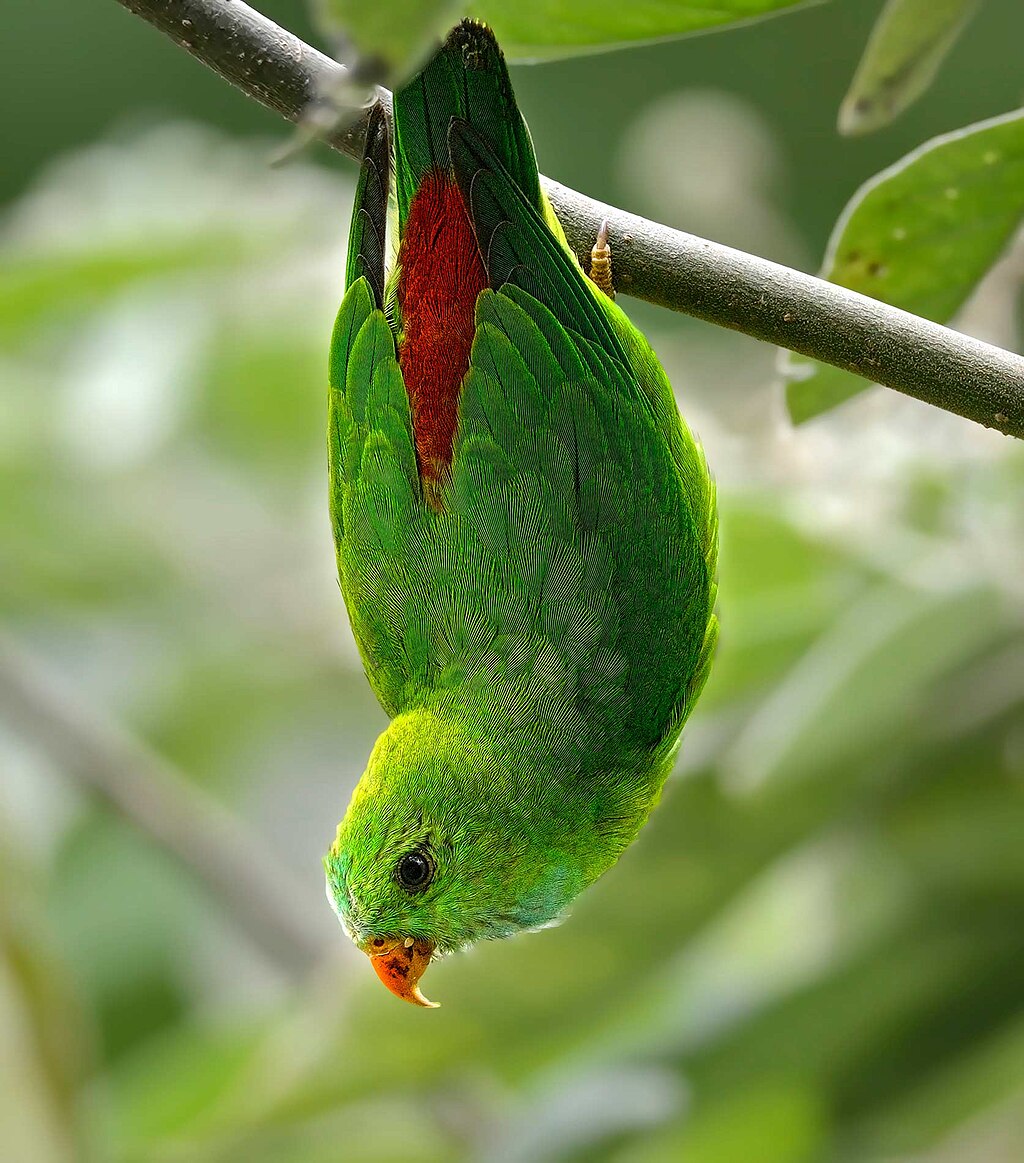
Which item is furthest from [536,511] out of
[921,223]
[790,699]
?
[790,699]

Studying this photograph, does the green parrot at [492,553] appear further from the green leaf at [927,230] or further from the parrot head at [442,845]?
the green leaf at [927,230]

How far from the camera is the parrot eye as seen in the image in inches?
86.4

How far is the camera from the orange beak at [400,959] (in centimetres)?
225

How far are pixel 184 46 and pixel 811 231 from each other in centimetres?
446

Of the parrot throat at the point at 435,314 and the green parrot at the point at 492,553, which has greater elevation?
the parrot throat at the point at 435,314

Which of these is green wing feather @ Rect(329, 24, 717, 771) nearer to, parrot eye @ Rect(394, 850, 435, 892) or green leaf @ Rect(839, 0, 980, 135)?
parrot eye @ Rect(394, 850, 435, 892)

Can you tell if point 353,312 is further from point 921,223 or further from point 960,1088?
point 960,1088

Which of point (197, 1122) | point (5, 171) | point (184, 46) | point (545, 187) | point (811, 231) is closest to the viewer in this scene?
point (184, 46)

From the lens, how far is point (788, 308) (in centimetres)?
161

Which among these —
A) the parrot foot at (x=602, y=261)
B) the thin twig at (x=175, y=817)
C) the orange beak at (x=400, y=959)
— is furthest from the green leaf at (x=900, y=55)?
the thin twig at (x=175, y=817)

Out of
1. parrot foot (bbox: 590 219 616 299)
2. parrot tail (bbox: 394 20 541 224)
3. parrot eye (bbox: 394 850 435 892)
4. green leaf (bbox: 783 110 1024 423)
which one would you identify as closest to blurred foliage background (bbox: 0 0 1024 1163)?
green leaf (bbox: 783 110 1024 423)

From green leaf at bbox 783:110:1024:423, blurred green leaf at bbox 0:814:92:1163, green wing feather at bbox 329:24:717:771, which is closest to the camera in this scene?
green leaf at bbox 783:110:1024:423

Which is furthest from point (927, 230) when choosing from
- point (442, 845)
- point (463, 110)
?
point (442, 845)

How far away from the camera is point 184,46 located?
1.61m
